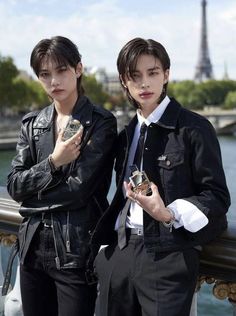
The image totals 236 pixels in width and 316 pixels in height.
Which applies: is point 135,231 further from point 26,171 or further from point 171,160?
point 26,171

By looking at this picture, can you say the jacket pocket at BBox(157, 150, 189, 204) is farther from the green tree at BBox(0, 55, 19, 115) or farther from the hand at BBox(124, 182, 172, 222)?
the green tree at BBox(0, 55, 19, 115)

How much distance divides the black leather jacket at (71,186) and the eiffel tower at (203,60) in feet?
241

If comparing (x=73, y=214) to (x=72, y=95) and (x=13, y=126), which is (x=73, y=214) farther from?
(x=13, y=126)

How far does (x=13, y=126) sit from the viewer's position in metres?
40.0

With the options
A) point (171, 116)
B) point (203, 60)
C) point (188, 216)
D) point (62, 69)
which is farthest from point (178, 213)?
point (203, 60)

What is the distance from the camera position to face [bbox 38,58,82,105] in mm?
1726

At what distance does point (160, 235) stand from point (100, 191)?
0.32m

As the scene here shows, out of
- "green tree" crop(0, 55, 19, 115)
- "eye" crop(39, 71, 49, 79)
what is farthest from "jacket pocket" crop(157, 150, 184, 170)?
"green tree" crop(0, 55, 19, 115)

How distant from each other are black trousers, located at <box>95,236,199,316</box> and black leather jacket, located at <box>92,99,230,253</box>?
0.04 m

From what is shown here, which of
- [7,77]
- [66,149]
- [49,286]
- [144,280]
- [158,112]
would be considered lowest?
[49,286]

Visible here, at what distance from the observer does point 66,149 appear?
1620mm

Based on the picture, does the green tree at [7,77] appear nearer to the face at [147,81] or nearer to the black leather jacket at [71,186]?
the black leather jacket at [71,186]

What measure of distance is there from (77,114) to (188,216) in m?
0.53

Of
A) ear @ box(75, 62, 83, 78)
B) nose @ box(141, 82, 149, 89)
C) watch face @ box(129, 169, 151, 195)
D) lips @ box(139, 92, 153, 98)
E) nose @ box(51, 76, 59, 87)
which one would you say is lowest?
watch face @ box(129, 169, 151, 195)
